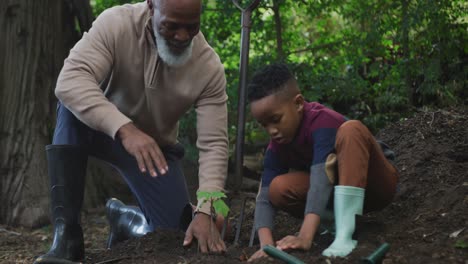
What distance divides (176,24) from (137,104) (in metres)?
0.65

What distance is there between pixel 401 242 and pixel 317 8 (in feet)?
11.5

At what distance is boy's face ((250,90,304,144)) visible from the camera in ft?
10.1

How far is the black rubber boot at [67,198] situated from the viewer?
3.44 metres

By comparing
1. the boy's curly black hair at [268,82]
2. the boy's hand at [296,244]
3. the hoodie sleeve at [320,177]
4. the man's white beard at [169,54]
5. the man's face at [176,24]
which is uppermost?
the man's face at [176,24]

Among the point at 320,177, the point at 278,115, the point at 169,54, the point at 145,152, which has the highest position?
the point at 169,54

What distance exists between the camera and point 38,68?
220 inches

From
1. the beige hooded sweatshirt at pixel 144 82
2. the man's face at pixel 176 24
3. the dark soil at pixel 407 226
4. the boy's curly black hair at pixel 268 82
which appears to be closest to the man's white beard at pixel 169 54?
the man's face at pixel 176 24

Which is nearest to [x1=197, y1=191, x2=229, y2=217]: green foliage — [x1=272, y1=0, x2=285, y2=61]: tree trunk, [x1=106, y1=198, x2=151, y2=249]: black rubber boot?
[x1=106, y1=198, x2=151, y2=249]: black rubber boot

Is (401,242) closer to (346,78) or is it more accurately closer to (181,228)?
(181,228)

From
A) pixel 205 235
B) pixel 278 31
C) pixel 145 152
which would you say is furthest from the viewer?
pixel 278 31

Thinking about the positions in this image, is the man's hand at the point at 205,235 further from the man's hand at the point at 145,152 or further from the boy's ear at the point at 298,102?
the boy's ear at the point at 298,102

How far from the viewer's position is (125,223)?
4.22 m

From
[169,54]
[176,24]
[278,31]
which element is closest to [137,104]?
[169,54]

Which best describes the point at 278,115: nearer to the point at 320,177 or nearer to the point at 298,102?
the point at 298,102
